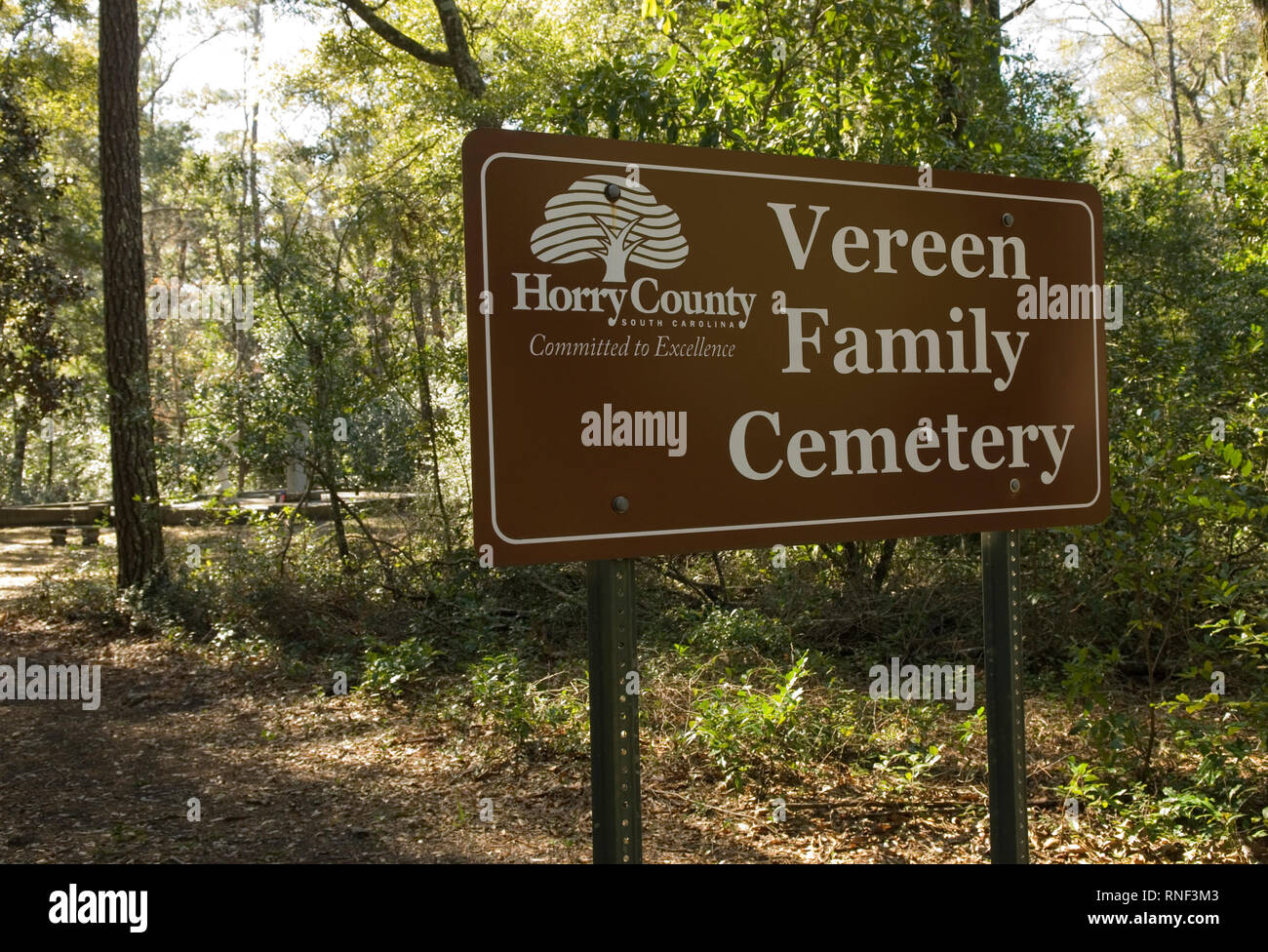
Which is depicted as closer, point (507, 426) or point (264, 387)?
point (507, 426)

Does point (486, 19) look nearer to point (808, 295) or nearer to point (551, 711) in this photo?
point (551, 711)

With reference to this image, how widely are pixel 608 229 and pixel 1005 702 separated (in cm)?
148

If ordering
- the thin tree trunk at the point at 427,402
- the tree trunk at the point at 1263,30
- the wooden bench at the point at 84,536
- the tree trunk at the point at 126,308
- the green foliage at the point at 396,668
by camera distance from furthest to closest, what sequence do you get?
1. the wooden bench at the point at 84,536
2. the tree trunk at the point at 126,308
3. the thin tree trunk at the point at 427,402
4. the tree trunk at the point at 1263,30
5. the green foliage at the point at 396,668

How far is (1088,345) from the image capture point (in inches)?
105

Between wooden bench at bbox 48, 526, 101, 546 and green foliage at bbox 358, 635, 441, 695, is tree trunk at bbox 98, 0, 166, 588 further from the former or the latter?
wooden bench at bbox 48, 526, 101, 546

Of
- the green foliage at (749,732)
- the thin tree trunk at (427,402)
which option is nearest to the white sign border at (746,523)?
the green foliage at (749,732)

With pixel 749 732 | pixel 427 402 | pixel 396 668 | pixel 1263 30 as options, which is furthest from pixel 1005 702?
pixel 427 402

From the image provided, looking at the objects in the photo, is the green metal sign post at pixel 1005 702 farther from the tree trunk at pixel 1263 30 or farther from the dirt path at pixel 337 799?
the tree trunk at pixel 1263 30

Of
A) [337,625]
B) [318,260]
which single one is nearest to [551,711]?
[337,625]

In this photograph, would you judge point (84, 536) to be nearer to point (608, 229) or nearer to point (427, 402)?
point (427, 402)

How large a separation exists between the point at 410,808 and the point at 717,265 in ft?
12.8

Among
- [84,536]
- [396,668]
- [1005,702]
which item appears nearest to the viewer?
[1005,702]

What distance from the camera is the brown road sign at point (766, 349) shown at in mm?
1962

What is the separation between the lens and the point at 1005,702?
8.37 feet
